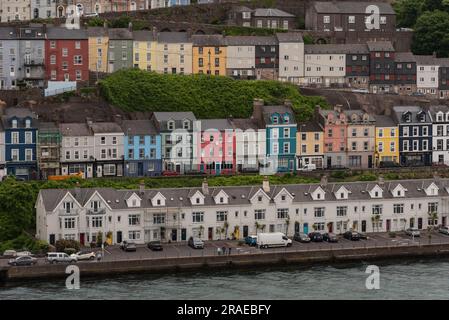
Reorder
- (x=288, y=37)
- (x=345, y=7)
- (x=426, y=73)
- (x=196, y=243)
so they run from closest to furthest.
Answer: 1. (x=196, y=243)
2. (x=288, y=37)
3. (x=426, y=73)
4. (x=345, y=7)

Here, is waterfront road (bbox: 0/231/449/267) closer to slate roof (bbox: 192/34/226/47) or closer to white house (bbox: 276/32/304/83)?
white house (bbox: 276/32/304/83)

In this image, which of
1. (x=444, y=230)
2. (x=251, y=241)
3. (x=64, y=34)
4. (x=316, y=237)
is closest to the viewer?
(x=251, y=241)

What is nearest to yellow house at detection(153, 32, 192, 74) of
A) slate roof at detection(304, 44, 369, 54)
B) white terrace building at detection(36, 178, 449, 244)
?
slate roof at detection(304, 44, 369, 54)

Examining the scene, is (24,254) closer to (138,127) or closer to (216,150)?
(138,127)

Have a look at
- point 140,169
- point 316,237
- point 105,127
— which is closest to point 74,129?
point 105,127

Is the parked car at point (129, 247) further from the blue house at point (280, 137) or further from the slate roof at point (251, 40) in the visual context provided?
the slate roof at point (251, 40)

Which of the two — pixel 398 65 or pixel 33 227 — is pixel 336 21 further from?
pixel 33 227

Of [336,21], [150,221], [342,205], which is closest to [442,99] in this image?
[336,21]
